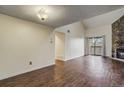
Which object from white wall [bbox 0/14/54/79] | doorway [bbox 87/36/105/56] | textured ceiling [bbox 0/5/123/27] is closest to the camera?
textured ceiling [bbox 0/5/123/27]

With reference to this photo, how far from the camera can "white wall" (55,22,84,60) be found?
6832 millimetres

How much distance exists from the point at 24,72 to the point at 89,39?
7533 millimetres

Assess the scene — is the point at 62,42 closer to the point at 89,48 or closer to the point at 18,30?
the point at 18,30

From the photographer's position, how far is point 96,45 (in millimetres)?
9656

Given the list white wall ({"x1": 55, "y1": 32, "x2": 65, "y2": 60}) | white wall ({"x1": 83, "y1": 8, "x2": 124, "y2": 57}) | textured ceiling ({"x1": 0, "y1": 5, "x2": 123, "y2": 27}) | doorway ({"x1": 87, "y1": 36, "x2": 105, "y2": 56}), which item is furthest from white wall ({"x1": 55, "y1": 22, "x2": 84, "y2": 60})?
textured ceiling ({"x1": 0, "y1": 5, "x2": 123, "y2": 27})

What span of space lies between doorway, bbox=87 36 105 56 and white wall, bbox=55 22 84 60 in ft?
3.90

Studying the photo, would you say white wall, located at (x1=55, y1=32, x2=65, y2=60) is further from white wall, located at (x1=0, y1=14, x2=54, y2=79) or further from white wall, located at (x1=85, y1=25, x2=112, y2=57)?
white wall, located at (x1=85, y1=25, x2=112, y2=57)

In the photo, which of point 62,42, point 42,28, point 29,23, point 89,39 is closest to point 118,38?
point 89,39

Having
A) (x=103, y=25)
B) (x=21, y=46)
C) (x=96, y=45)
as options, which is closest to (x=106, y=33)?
(x=103, y=25)

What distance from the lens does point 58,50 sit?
23.2 feet

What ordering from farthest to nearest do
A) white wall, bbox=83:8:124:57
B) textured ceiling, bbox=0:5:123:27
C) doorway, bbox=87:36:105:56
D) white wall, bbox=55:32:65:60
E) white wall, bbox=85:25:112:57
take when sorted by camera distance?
doorway, bbox=87:36:105:56, white wall, bbox=85:25:112:57, white wall, bbox=83:8:124:57, white wall, bbox=55:32:65:60, textured ceiling, bbox=0:5:123:27

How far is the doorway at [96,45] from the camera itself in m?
9.08

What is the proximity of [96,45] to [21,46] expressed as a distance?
7391mm

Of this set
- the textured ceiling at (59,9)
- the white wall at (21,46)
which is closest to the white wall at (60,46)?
the white wall at (21,46)
